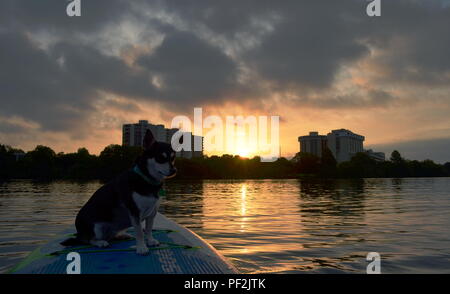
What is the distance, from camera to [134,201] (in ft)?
15.5

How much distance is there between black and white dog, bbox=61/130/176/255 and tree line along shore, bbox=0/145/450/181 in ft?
310

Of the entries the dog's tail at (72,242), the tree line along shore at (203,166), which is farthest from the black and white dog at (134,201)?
the tree line along shore at (203,166)

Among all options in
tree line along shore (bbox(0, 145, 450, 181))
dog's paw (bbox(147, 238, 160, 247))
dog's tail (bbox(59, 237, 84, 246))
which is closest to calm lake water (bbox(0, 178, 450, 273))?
dog's paw (bbox(147, 238, 160, 247))

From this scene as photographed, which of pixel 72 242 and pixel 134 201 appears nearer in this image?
pixel 134 201

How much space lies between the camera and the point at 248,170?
144250 millimetres

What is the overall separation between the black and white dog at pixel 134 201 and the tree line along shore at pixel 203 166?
310 ft

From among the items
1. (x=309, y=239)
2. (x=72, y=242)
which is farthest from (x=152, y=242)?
(x=309, y=239)

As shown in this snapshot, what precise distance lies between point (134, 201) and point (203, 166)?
404 ft

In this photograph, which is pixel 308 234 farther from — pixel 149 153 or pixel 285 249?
pixel 149 153

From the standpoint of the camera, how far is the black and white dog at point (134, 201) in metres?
4.65

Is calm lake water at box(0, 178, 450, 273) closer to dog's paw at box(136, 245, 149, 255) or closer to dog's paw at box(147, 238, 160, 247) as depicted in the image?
dog's paw at box(147, 238, 160, 247)

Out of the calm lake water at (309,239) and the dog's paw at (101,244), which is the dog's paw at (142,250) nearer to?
the dog's paw at (101,244)

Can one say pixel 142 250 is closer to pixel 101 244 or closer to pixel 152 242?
pixel 152 242
